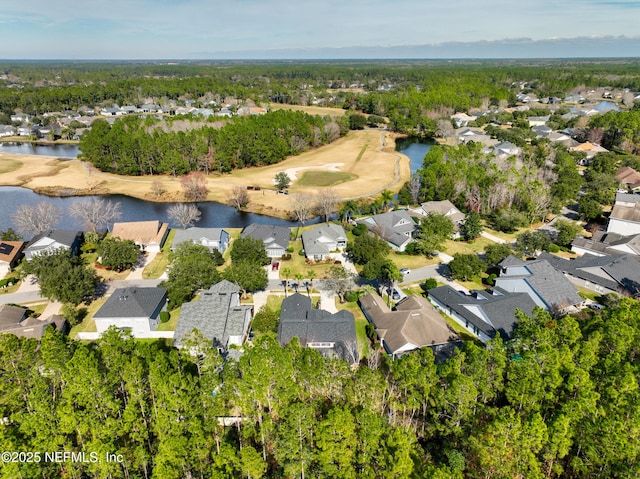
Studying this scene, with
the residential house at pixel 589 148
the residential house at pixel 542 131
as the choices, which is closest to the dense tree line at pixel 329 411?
the residential house at pixel 589 148

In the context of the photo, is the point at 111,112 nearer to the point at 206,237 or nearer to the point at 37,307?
the point at 206,237

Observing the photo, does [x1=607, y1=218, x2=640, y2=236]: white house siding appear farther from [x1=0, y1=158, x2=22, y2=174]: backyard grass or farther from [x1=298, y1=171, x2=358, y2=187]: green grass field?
[x1=0, y1=158, x2=22, y2=174]: backyard grass

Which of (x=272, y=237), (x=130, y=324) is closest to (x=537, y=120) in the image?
(x=272, y=237)

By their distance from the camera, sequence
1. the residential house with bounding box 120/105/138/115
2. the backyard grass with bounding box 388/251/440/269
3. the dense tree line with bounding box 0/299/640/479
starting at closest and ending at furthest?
the dense tree line with bounding box 0/299/640/479
the backyard grass with bounding box 388/251/440/269
the residential house with bounding box 120/105/138/115

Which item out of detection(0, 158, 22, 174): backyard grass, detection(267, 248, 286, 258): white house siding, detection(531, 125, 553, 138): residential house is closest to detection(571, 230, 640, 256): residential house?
detection(267, 248, 286, 258): white house siding

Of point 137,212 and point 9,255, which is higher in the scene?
point 9,255

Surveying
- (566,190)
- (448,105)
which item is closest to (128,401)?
(566,190)
